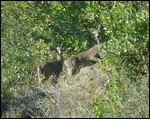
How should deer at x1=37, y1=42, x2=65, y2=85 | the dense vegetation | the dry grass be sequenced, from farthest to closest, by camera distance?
deer at x1=37, y1=42, x2=65, y2=85
the dense vegetation
the dry grass

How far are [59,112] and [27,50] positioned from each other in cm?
425

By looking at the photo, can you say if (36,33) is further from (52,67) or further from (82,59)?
(82,59)

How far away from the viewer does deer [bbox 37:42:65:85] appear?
17.2 metres

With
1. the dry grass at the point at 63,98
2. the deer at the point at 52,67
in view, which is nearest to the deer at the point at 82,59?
the dry grass at the point at 63,98

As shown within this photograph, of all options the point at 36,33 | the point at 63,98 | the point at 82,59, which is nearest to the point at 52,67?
the point at 82,59

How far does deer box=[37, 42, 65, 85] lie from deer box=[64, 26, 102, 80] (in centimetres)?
52

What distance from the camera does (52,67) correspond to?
17.6 m

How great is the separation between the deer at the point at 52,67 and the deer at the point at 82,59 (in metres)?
0.52

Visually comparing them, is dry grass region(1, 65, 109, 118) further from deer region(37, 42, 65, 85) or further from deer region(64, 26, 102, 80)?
deer region(37, 42, 65, 85)

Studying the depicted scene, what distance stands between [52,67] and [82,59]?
1188 millimetres

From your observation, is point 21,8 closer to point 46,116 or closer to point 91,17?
point 91,17

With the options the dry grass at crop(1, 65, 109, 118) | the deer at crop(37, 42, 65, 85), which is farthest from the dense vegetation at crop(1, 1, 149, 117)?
the dry grass at crop(1, 65, 109, 118)

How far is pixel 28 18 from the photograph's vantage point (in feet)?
54.0

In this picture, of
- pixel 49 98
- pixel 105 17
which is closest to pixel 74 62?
pixel 49 98
